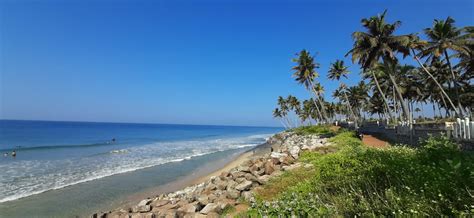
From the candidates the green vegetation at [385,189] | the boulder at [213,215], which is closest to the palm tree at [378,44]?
the green vegetation at [385,189]

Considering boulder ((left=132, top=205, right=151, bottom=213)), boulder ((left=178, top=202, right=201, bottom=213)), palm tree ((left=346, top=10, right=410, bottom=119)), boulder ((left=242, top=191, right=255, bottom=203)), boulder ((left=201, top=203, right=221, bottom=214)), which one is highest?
palm tree ((left=346, top=10, right=410, bottom=119))

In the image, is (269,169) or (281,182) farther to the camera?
(269,169)

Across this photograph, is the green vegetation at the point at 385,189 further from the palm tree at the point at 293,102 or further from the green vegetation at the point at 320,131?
the palm tree at the point at 293,102

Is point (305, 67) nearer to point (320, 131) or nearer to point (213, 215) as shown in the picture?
point (320, 131)

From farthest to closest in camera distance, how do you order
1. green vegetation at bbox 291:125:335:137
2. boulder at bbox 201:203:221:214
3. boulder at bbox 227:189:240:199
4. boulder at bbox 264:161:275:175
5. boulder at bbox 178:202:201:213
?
green vegetation at bbox 291:125:335:137 < boulder at bbox 264:161:275:175 < boulder at bbox 227:189:240:199 < boulder at bbox 178:202:201:213 < boulder at bbox 201:203:221:214

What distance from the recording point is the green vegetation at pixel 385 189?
4250mm

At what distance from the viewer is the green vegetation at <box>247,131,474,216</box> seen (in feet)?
13.9

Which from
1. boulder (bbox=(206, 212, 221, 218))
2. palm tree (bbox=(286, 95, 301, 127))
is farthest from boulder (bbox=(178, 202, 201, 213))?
palm tree (bbox=(286, 95, 301, 127))

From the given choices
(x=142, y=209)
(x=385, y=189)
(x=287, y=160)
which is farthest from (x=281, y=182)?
(x=385, y=189)

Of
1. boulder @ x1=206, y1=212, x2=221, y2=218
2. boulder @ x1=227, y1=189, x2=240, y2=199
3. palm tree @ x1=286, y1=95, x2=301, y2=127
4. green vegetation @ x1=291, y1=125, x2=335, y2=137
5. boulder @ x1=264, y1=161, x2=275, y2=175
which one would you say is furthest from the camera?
palm tree @ x1=286, y1=95, x2=301, y2=127

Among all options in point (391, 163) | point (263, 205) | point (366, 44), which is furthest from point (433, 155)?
point (366, 44)

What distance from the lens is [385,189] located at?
16.8ft

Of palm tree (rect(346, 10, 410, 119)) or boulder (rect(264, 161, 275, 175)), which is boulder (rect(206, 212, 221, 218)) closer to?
boulder (rect(264, 161, 275, 175))

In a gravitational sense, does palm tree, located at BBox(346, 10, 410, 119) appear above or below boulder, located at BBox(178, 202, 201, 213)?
above
